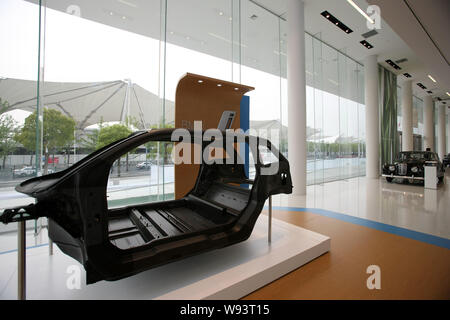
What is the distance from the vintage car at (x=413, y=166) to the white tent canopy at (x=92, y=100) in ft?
24.0

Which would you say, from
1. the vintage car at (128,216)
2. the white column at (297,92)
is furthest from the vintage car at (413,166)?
the vintage car at (128,216)

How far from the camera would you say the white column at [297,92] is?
16.1ft

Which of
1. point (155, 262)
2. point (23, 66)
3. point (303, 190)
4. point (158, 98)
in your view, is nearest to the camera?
point (155, 262)

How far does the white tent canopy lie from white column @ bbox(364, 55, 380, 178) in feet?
26.4

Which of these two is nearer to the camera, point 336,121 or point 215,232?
point 215,232

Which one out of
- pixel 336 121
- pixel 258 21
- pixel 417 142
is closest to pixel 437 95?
pixel 417 142

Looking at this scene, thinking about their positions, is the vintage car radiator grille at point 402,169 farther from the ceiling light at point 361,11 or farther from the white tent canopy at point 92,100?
the white tent canopy at point 92,100

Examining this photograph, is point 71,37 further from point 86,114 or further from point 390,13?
point 390,13

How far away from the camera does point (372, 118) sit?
798cm

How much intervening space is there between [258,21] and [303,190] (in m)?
4.60

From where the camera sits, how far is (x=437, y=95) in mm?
13992

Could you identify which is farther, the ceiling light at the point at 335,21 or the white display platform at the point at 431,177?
the white display platform at the point at 431,177

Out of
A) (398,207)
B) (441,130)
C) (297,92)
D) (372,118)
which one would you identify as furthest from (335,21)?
(441,130)

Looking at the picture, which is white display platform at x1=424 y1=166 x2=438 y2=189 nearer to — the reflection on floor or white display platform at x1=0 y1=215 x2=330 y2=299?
the reflection on floor
